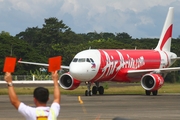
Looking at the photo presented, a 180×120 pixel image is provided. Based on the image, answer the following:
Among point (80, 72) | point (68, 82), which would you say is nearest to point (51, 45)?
point (68, 82)

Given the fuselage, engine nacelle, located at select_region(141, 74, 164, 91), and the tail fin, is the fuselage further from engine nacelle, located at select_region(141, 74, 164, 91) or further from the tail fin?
engine nacelle, located at select_region(141, 74, 164, 91)

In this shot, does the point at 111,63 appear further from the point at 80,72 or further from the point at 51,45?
the point at 51,45

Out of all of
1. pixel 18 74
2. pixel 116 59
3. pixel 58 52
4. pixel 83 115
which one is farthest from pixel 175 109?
pixel 58 52

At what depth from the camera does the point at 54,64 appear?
8.82 m

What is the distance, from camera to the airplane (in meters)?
39.3

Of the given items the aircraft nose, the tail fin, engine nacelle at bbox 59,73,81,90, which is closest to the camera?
the aircraft nose

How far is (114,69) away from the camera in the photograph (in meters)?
42.0

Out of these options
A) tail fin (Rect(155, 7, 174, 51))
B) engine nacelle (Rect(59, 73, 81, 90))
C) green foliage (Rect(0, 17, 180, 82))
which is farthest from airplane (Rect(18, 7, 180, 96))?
green foliage (Rect(0, 17, 180, 82))

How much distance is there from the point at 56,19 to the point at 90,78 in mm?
108317

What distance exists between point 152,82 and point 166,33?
11.6 metres

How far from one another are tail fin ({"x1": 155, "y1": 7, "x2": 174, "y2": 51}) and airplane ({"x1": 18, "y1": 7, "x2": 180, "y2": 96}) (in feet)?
7.18

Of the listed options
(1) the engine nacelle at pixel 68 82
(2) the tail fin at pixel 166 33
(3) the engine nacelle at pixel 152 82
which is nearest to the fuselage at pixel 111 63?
(1) the engine nacelle at pixel 68 82

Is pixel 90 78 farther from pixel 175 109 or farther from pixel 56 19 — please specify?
pixel 56 19

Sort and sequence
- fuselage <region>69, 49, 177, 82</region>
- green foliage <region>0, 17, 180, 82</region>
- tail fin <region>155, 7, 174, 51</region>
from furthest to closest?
green foliage <region>0, 17, 180, 82</region> < tail fin <region>155, 7, 174, 51</region> < fuselage <region>69, 49, 177, 82</region>
